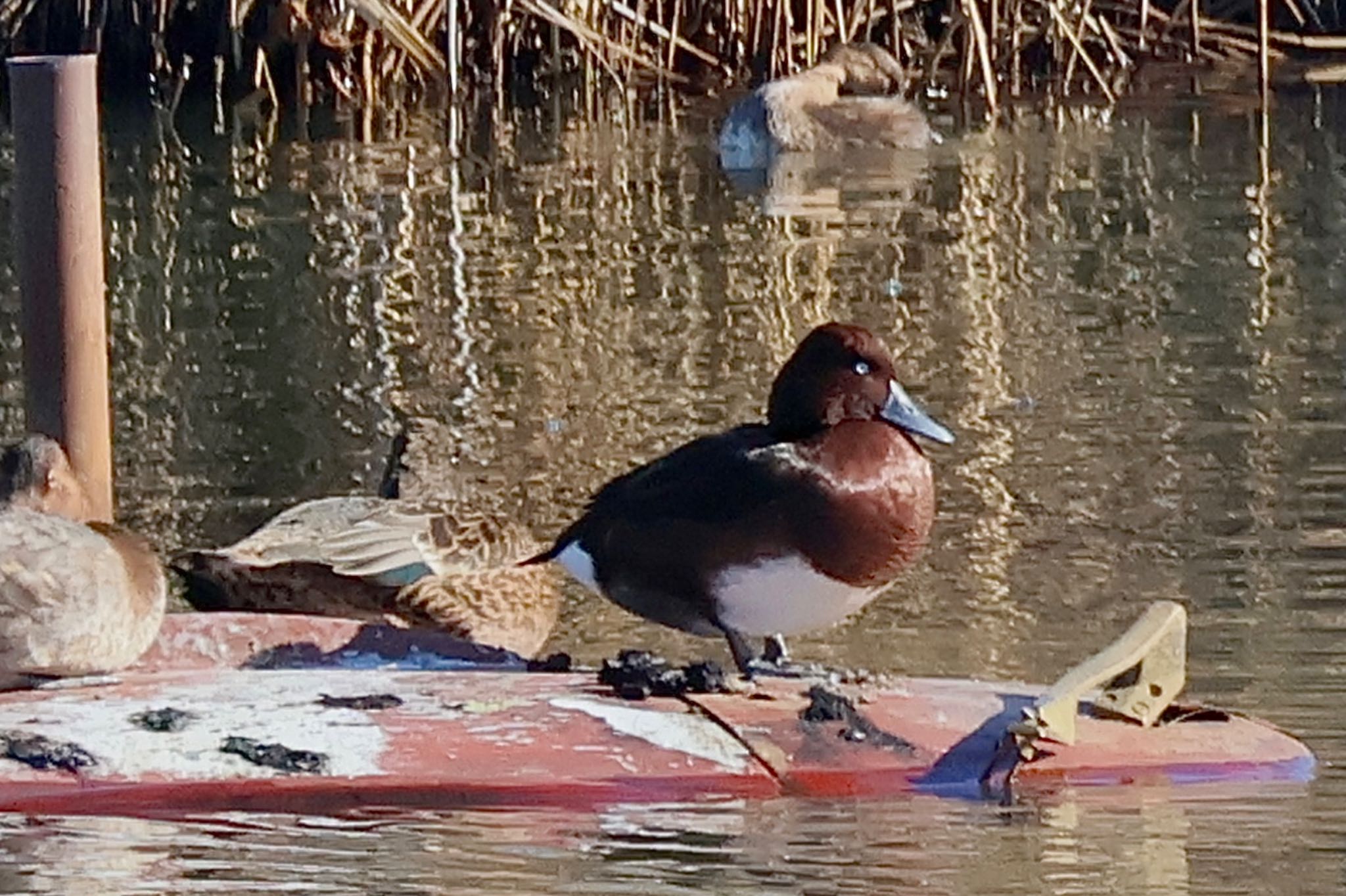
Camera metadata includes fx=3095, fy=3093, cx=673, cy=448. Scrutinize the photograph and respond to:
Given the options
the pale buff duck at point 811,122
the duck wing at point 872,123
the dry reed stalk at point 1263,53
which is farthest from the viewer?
the dry reed stalk at point 1263,53

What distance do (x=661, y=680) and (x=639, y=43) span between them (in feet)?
37.1

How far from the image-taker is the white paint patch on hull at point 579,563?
17.7 feet

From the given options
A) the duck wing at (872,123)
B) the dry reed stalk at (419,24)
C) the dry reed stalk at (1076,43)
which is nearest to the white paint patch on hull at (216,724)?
the duck wing at (872,123)

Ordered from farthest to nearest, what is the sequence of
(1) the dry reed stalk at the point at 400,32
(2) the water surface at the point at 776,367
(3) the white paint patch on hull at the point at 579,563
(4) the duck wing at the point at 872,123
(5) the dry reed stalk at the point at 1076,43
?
(5) the dry reed stalk at the point at 1076,43
(1) the dry reed stalk at the point at 400,32
(4) the duck wing at the point at 872,123
(3) the white paint patch on hull at the point at 579,563
(2) the water surface at the point at 776,367

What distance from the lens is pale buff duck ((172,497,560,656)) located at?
570cm

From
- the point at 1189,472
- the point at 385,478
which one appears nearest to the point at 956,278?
the point at 1189,472

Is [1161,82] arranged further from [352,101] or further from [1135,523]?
[1135,523]

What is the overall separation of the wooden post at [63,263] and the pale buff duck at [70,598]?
1.06m

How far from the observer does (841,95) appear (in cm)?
1403

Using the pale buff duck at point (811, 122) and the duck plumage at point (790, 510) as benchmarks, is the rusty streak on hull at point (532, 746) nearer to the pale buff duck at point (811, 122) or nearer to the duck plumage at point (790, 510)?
the duck plumage at point (790, 510)

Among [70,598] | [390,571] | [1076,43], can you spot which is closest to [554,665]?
[390,571]

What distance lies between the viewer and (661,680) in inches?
191

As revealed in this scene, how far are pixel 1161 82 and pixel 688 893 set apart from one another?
12275 millimetres

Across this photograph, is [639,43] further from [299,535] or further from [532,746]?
[532,746]
